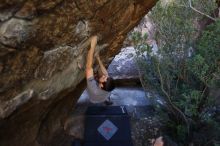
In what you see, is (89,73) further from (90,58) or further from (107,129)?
(107,129)

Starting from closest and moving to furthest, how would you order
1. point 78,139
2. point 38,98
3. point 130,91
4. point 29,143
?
point 38,98 < point 29,143 < point 78,139 < point 130,91

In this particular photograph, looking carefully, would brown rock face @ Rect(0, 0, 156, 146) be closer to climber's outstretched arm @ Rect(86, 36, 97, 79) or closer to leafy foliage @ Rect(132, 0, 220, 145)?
climber's outstretched arm @ Rect(86, 36, 97, 79)

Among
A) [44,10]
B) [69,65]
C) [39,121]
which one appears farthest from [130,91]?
[44,10]

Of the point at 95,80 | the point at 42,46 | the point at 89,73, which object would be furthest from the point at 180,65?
the point at 42,46

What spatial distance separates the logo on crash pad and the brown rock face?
1.75 m

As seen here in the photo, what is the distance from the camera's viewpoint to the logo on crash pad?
7.33 m

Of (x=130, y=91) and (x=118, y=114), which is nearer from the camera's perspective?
(x=118, y=114)

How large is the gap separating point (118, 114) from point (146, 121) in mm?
653

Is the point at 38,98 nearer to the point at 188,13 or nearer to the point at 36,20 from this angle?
the point at 36,20

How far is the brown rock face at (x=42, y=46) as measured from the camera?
142 inches

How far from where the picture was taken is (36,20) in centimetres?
369

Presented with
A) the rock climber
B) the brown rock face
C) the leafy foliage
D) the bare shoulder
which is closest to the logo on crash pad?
the leafy foliage

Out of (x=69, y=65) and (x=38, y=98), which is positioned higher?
(x=69, y=65)

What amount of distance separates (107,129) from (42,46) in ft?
12.0
